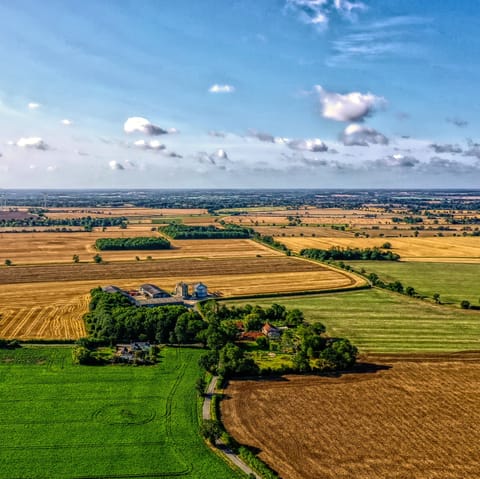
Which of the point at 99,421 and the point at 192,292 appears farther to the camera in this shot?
the point at 192,292

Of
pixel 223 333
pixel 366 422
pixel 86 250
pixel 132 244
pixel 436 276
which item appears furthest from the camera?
pixel 132 244

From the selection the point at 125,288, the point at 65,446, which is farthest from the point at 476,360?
the point at 125,288

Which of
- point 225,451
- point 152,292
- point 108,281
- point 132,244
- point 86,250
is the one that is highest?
point 132,244

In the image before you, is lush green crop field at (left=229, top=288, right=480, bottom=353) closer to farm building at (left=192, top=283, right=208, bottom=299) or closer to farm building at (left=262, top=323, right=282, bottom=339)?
farm building at (left=262, top=323, right=282, bottom=339)

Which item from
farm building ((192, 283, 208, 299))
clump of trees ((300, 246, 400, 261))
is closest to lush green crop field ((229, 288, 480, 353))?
farm building ((192, 283, 208, 299))

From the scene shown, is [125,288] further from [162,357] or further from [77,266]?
[162,357]

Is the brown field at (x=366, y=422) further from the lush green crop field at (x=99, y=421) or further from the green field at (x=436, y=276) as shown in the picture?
the green field at (x=436, y=276)

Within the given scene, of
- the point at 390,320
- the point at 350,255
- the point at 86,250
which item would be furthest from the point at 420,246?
the point at 86,250

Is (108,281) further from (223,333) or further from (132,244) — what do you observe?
(132,244)
